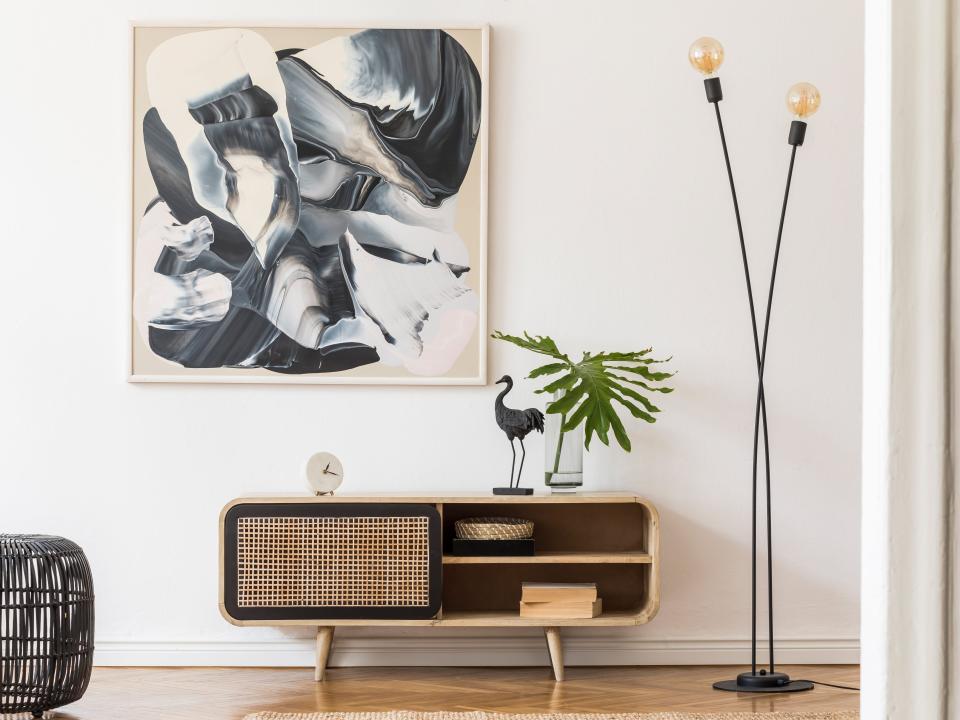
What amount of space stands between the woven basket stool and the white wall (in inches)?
33.7

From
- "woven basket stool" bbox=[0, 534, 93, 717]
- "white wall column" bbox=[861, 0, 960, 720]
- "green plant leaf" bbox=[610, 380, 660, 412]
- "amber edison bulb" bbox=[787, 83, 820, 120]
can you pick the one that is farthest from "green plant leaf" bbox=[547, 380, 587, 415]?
"white wall column" bbox=[861, 0, 960, 720]

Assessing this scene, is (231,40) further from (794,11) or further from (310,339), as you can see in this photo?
(794,11)

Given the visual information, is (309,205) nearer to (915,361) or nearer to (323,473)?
(323,473)

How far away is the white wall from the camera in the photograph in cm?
369

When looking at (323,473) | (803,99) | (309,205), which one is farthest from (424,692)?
(803,99)

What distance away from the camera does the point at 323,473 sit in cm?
341

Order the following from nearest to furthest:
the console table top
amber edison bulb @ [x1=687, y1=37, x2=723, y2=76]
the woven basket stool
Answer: the woven basket stool < amber edison bulb @ [x1=687, y1=37, x2=723, y2=76] < the console table top

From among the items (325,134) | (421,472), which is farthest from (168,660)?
(325,134)

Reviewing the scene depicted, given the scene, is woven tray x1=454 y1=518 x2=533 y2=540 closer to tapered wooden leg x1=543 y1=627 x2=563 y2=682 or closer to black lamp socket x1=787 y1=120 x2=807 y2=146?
tapered wooden leg x1=543 y1=627 x2=563 y2=682

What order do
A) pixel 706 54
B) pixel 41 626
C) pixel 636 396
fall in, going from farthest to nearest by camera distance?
pixel 636 396 → pixel 706 54 → pixel 41 626

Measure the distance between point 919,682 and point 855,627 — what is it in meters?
3.32

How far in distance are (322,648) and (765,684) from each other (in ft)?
5.15

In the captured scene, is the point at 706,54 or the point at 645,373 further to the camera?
the point at 645,373

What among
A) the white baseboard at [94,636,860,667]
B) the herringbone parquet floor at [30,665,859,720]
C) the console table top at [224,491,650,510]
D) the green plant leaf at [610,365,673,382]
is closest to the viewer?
the herringbone parquet floor at [30,665,859,720]
